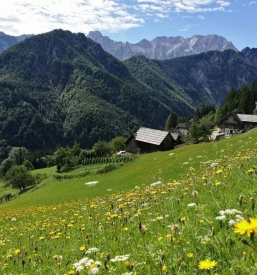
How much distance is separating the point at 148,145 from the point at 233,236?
70102mm

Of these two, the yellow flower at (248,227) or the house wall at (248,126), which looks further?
the house wall at (248,126)

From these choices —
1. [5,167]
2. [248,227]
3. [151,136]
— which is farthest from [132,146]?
[5,167]

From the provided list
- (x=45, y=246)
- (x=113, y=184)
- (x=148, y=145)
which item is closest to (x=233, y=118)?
(x=148, y=145)

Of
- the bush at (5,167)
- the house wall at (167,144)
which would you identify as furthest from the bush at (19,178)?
the bush at (5,167)

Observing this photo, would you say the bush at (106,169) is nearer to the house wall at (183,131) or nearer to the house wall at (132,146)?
the house wall at (132,146)

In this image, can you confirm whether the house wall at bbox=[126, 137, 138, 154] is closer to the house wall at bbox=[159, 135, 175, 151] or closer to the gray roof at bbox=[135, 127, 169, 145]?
the gray roof at bbox=[135, 127, 169, 145]

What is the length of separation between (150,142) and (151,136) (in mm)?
1927

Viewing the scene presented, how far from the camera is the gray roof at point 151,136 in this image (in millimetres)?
70150

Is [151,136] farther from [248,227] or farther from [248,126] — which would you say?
[248,227]

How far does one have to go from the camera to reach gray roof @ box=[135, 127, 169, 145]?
2762 inches

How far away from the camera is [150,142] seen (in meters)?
71.8

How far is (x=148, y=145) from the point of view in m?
73.8

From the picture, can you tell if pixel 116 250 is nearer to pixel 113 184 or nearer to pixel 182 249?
pixel 182 249

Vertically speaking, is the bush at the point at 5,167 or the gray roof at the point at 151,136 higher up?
the gray roof at the point at 151,136
